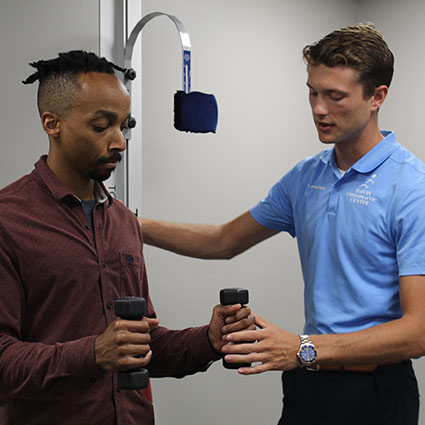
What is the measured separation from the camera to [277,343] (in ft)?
4.98

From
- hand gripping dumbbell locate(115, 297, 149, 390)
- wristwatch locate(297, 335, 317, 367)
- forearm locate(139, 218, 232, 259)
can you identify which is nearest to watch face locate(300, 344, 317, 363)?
wristwatch locate(297, 335, 317, 367)

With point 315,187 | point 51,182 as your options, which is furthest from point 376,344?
point 51,182

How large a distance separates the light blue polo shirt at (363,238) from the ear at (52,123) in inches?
30.6

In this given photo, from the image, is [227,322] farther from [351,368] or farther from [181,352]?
[351,368]

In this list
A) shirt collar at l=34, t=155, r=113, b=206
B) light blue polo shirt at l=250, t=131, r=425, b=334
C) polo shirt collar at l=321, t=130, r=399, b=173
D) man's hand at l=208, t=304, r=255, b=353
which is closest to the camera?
shirt collar at l=34, t=155, r=113, b=206

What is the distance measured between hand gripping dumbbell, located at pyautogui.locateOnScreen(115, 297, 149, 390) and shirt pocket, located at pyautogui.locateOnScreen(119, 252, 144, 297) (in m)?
0.24

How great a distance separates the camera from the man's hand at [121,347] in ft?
3.75

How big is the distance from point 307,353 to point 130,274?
48 centimetres

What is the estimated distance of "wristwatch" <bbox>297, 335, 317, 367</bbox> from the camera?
5.03 feet

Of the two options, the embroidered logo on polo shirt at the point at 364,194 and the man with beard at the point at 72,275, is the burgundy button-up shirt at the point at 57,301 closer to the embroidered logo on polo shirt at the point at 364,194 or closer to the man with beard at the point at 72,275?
the man with beard at the point at 72,275

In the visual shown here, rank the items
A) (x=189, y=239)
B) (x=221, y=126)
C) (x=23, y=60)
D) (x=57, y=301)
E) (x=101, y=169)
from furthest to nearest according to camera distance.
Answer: (x=221, y=126), (x=189, y=239), (x=23, y=60), (x=101, y=169), (x=57, y=301)

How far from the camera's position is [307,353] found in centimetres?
154

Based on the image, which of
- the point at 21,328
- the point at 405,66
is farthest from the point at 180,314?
the point at 405,66

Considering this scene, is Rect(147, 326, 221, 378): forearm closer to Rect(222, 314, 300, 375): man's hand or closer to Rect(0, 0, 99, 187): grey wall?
Rect(222, 314, 300, 375): man's hand
